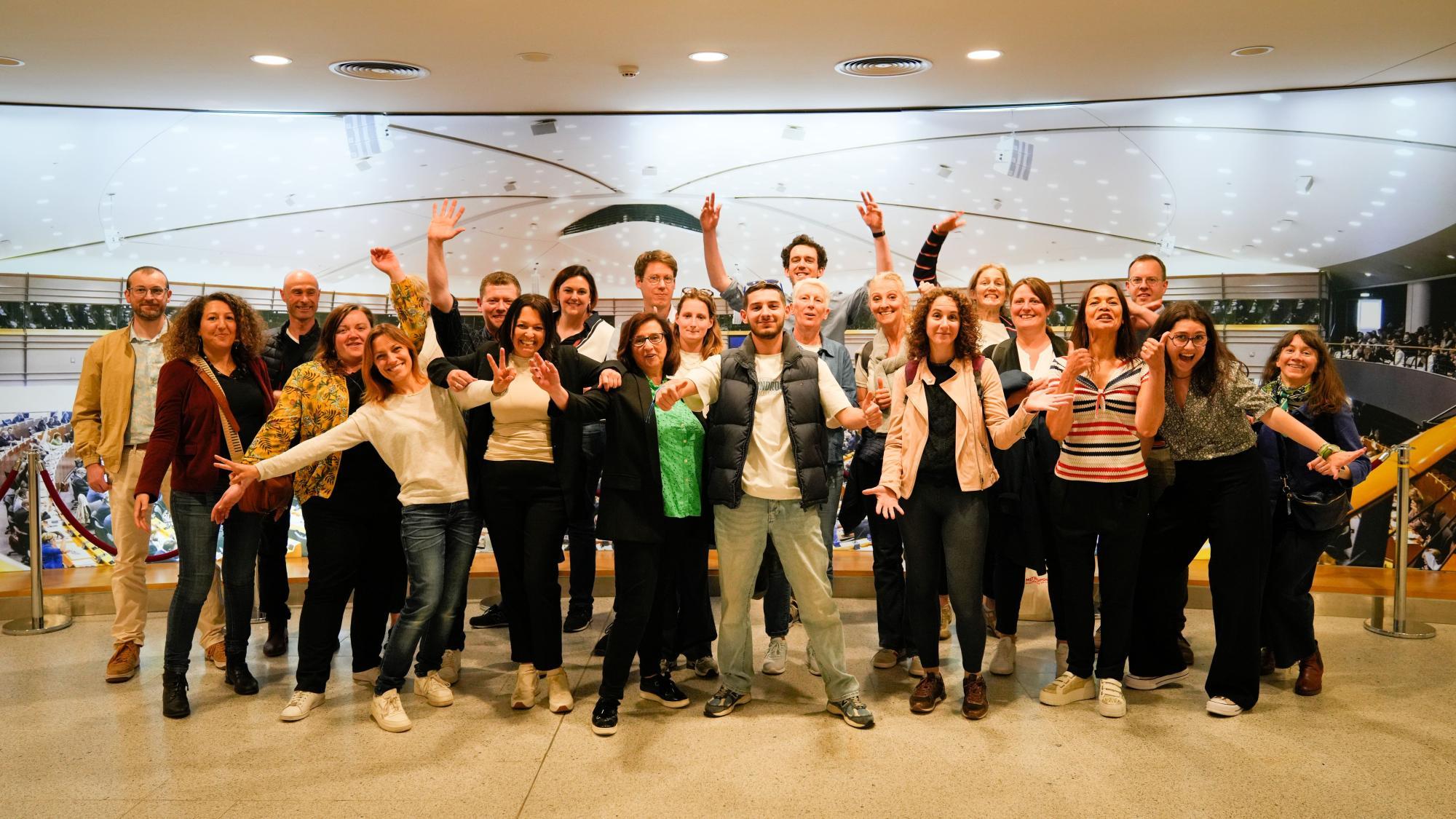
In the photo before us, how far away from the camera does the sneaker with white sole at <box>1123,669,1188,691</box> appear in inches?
173

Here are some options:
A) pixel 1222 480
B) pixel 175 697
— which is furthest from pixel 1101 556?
pixel 175 697

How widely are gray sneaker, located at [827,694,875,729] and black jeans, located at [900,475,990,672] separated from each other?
1.12 ft

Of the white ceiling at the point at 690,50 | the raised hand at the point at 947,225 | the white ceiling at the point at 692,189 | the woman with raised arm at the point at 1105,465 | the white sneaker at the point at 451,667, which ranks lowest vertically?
the white sneaker at the point at 451,667

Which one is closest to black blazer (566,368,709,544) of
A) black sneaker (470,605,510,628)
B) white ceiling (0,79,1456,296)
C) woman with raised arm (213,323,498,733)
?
woman with raised arm (213,323,498,733)

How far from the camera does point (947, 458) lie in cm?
397

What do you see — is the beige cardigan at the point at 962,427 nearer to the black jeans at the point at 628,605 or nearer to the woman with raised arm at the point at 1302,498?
the black jeans at the point at 628,605

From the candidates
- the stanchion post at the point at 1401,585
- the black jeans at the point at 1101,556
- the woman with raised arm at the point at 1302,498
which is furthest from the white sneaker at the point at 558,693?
the stanchion post at the point at 1401,585

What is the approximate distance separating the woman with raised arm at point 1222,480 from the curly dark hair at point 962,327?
0.72 meters

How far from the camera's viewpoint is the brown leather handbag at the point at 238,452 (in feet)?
13.8

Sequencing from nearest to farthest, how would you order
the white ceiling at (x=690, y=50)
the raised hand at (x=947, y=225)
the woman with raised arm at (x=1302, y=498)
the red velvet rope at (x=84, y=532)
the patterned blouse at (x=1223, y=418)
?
1. the patterned blouse at (x=1223, y=418)
2. the woman with raised arm at (x=1302, y=498)
3. the white ceiling at (x=690, y=50)
4. the raised hand at (x=947, y=225)
5. the red velvet rope at (x=84, y=532)

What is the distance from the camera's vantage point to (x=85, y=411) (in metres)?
4.81

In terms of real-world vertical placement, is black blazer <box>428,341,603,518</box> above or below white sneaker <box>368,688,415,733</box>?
above

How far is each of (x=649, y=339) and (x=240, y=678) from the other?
236 cm

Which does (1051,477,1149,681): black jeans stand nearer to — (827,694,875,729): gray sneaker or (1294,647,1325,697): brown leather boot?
(1294,647,1325,697): brown leather boot
